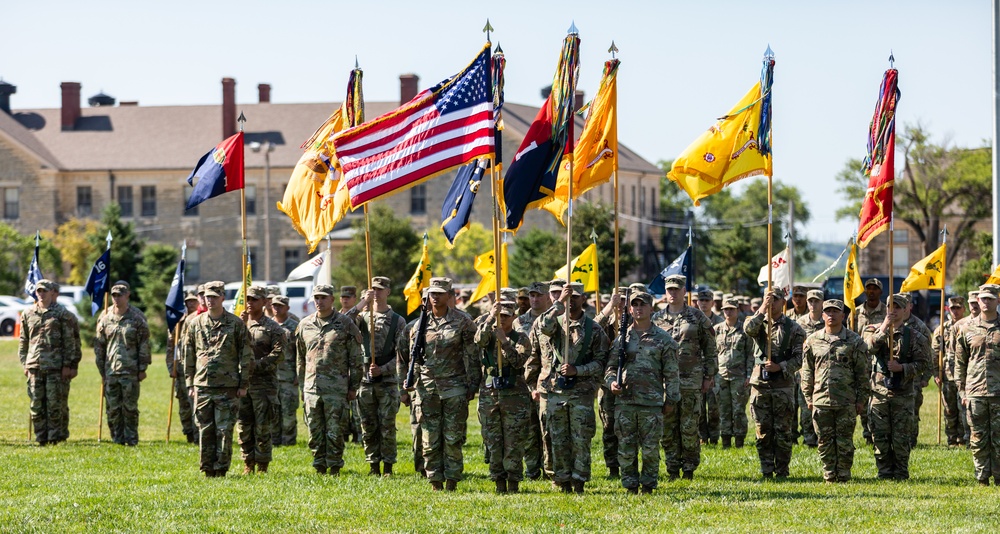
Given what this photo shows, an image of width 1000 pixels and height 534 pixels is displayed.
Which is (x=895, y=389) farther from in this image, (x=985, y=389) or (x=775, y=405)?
(x=775, y=405)

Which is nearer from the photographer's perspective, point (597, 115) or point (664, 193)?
point (597, 115)

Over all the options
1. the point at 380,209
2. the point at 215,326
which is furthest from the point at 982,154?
the point at 215,326

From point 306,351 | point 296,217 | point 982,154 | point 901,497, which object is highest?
point 982,154

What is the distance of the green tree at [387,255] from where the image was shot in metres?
56.2

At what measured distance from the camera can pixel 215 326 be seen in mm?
15867

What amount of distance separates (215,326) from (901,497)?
23.3 feet

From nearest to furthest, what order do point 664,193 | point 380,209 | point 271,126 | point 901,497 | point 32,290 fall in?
point 901,497
point 32,290
point 380,209
point 271,126
point 664,193

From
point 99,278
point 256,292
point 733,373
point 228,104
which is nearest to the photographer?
point 256,292

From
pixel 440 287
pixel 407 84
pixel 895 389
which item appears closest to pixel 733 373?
pixel 895 389

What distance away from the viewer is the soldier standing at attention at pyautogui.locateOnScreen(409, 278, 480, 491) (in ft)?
48.2

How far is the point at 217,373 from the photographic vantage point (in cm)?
1568

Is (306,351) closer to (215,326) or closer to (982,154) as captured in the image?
(215,326)

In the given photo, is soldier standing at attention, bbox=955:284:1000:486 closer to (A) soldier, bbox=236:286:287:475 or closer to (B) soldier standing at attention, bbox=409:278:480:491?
(B) soldier standing at attention, bbox=409:278:480:491

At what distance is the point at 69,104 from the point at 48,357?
62.2m
